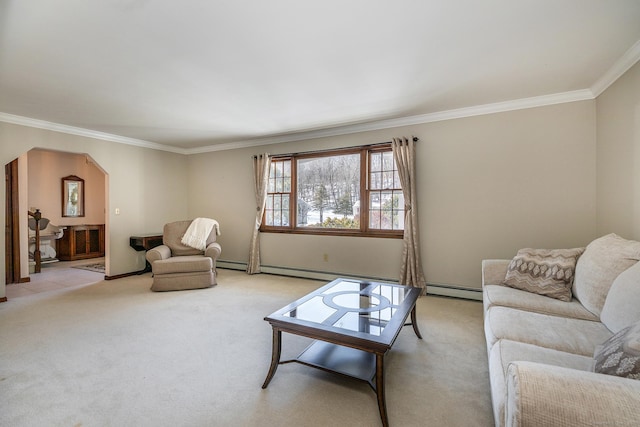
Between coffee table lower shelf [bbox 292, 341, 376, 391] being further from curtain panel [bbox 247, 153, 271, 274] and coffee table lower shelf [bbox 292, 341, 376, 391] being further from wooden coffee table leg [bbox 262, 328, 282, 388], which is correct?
curtain panel [bbox 247, 153, 271, 274]

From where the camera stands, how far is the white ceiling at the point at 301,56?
1897 mm

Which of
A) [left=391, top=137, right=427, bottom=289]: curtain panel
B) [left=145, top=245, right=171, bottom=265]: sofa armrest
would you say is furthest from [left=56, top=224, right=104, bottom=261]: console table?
[left=391, top=137, right=427, bottom=289]: curtain panel

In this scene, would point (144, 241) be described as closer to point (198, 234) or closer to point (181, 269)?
point (198, 234)

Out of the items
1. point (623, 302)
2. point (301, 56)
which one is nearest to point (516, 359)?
point (623, 302)

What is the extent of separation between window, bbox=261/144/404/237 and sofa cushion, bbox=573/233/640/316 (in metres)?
2.17

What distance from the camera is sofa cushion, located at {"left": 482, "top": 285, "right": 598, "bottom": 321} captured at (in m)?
2.06

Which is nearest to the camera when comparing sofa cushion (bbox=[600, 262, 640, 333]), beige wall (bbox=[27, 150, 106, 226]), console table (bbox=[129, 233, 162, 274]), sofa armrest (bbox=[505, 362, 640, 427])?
sofa armrest (bbox=[505, 362, 640, 427])

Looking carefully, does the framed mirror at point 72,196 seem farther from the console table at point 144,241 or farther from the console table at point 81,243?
the console table at point 144,241

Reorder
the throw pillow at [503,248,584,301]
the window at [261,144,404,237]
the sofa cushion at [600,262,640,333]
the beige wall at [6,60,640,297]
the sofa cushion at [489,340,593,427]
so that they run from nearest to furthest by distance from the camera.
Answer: the sofa cushion at [489,340,593,427], the sofa cushion at [600,262,640,333], the throw pillow at [503,248,584,301], the beige wall at [6,60,640,297], the window at [261,144,404,237]

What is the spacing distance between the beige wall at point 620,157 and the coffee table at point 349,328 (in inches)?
79.8

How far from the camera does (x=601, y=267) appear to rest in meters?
2.06

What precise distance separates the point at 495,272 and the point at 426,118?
2.22 metres

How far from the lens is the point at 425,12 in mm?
1908

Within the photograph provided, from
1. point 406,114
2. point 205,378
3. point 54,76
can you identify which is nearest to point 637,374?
point 205,378
